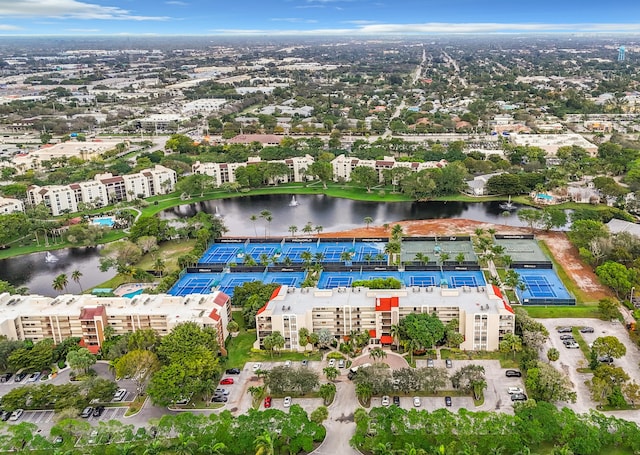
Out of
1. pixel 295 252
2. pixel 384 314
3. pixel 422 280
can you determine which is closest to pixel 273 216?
pixel 295 252

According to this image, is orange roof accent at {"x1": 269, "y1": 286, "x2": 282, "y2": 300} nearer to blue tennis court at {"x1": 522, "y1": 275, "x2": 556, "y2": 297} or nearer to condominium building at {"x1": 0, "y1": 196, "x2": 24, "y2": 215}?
blue tennis court at {"x1": 522, "y1": 275, "x2": 556, "y2": 297}

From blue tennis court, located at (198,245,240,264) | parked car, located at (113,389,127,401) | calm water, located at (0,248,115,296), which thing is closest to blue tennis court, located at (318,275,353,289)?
blue tennis court, located at (198,245,240,264)

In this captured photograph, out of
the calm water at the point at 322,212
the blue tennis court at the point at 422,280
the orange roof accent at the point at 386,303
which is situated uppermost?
the orange roof accent at the point at 386,303

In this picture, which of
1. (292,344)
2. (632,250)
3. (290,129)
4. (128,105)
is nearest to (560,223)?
(632,250)

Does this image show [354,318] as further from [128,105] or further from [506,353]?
[128,105]

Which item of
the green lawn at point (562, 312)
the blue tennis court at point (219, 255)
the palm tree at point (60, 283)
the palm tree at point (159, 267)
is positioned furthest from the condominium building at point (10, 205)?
the green lawn at point (562, 312)

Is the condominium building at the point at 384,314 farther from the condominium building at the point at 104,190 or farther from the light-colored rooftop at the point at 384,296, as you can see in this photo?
the condominium building at the point at 104,190
